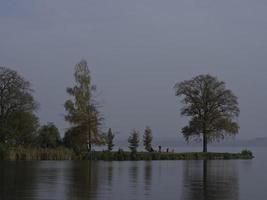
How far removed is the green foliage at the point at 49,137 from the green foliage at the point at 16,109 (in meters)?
1.32

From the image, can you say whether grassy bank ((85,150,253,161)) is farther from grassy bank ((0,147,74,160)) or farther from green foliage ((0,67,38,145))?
green foliage ((0,67,38,145))

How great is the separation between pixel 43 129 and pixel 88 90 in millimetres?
10403

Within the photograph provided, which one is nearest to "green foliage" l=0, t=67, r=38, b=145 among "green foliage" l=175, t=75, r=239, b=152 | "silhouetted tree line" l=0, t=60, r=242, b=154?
"silhouetted tree line" l=0, t=60, r=242, b=154

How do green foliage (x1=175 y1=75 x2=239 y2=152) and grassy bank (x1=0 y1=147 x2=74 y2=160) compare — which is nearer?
grassy bank (x1=0 y1=147 x2=74 y2=160)

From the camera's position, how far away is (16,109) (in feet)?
268

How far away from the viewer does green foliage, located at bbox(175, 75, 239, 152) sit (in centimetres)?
8425

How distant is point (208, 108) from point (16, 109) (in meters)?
28.9

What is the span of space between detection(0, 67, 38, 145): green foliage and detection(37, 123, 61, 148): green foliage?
1317mm

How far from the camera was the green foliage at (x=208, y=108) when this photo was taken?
276ft

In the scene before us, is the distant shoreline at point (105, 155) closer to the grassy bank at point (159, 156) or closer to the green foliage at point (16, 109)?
the grassy bank at point (159, 156)

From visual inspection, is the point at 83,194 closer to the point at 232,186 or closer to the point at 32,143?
the point at 232,186

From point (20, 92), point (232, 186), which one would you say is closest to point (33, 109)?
point (20, 92)

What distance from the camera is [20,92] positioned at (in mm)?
82250

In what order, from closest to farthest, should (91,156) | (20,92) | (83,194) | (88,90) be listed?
(83,194) → (91,156) → (88,90) → (20,92)
